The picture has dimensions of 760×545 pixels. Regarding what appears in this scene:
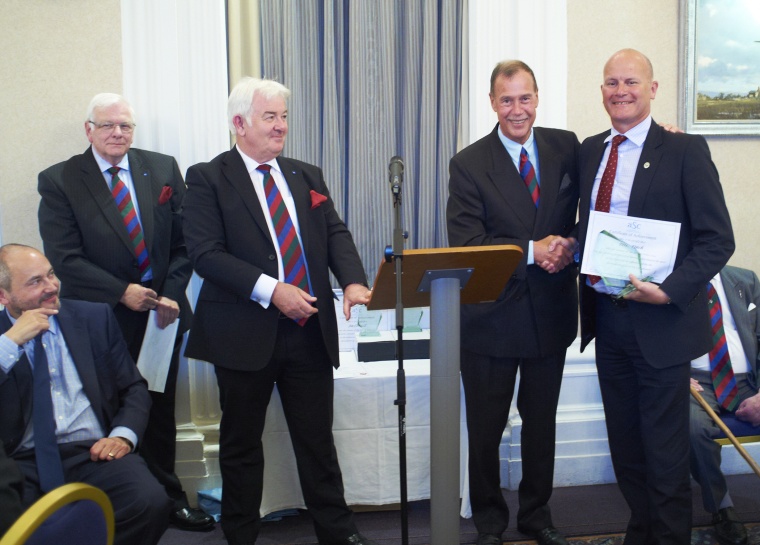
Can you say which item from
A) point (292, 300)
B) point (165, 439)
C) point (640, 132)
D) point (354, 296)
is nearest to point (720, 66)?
point (640, 132)

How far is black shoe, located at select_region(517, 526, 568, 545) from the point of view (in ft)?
11.6

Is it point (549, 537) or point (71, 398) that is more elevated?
point (71, 398)

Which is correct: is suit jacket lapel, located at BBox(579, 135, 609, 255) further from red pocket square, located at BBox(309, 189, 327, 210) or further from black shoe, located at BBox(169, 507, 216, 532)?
black shoe, located at BBox(169, 507, 216, 532)

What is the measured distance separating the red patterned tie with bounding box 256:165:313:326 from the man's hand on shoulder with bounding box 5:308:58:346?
3.20ft

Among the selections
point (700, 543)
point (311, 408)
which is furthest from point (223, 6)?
point (700, 543)

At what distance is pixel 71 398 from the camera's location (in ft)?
9.86

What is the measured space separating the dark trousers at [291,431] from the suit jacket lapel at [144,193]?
2.85 ft

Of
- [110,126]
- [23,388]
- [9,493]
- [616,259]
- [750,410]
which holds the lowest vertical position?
[750,410]

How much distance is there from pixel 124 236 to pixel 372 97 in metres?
1.72

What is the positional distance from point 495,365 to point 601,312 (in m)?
0.52

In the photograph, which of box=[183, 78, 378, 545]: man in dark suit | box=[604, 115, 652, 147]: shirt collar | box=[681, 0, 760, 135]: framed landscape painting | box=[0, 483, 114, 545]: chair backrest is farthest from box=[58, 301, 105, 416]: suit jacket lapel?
box=[681, 0, 760, 135]: framed landscape painting

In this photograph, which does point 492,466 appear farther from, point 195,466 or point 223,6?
Answer: point 223,6

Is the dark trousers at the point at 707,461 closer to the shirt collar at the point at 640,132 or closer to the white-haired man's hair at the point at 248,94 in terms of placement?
the shirt collar at the point at 640,132

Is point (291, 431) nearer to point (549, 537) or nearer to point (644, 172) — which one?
point (549, 537)
